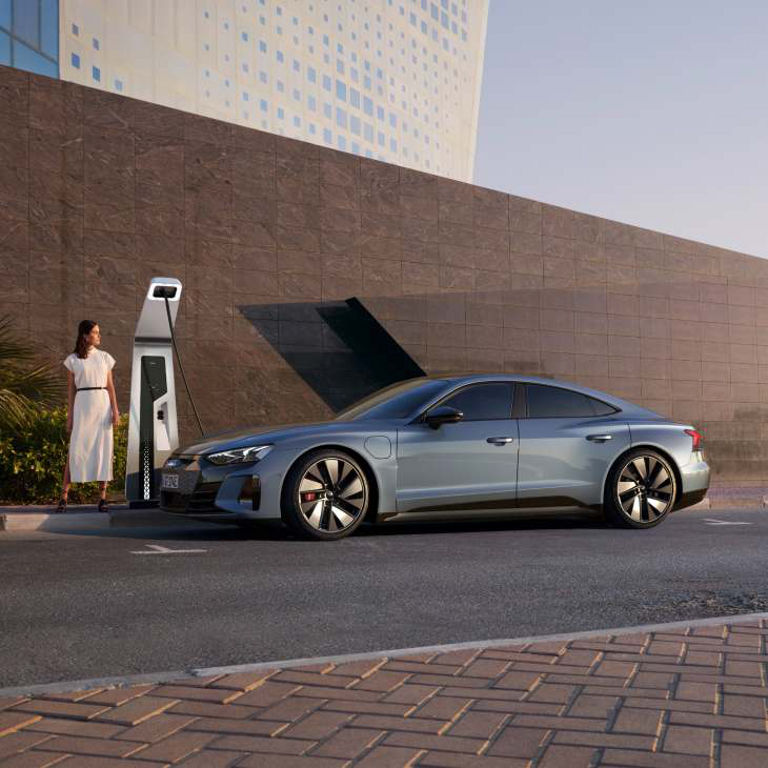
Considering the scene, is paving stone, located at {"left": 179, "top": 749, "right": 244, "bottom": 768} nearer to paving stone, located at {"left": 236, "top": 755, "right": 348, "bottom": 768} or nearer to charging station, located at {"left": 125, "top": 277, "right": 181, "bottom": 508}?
paving stone, located at {"left": 236, "top": 755, "right": 348, "bottom": 768}

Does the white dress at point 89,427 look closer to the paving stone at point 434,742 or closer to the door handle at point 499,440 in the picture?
the door handle at point 499,440

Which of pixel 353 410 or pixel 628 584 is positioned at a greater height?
pixel 353 410

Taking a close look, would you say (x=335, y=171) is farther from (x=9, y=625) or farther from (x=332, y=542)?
(x=9, y=625)

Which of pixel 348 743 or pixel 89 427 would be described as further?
pixel 89 427

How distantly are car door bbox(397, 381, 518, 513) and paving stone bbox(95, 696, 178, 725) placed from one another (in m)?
5.57

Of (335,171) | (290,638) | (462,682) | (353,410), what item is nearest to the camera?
(462,682)

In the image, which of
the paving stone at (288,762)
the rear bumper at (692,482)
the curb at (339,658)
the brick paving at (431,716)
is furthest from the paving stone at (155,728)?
the rear bumper at (692,482)

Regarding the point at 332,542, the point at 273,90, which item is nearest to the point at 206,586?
the point at 332,542

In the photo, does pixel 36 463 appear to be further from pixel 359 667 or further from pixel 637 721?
pixel 637 721

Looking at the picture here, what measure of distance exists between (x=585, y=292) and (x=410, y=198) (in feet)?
14.8

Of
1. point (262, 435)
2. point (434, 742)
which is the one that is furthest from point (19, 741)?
point (262, 435)

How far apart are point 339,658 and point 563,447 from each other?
5.93 metres

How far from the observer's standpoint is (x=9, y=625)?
503 cm

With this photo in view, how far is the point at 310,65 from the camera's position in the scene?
54531mm
